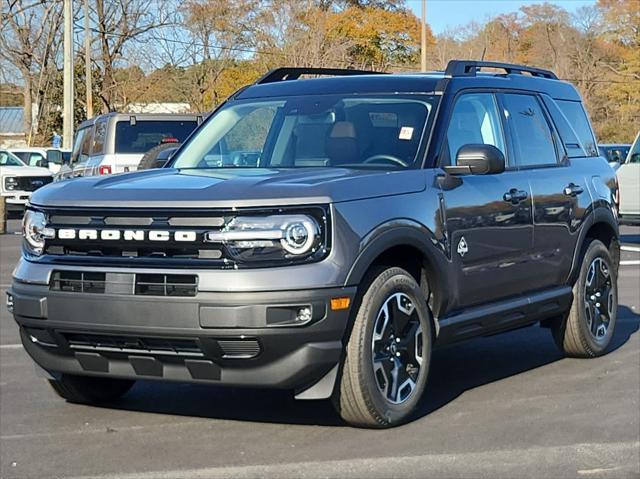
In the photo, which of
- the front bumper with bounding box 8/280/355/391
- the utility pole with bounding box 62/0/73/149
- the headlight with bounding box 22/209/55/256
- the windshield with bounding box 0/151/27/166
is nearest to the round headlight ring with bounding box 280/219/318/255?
the front bumper with bounding box 8/280/355/391

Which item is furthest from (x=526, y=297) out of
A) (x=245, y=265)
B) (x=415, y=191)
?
(x=245, y=265)

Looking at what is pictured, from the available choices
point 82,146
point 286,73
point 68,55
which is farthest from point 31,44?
point 286,73

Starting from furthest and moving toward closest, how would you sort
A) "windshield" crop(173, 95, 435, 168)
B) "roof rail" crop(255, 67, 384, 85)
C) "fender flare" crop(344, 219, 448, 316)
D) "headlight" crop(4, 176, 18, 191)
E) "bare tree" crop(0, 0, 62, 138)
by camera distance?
"bare tree" crop(0, 0, 62, 138) → "headlight" crop(4, 176, 18, 191) → "roof rail" crop(255, 67, 384, 85) → "windshield" crop(173, 95, 435, 168) → "fender flare" crop(344, 219, 448, 316)

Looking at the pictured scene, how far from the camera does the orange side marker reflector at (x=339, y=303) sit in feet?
17.7

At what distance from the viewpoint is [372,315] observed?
18.6 feet

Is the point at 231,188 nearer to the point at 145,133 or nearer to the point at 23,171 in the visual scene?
the point at 145,133

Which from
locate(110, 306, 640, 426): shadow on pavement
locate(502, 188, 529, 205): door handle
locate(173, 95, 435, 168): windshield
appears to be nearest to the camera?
locate(110, 306, 640, 426): shadow on pavement

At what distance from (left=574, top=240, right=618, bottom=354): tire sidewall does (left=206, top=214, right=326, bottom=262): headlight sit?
124 inches

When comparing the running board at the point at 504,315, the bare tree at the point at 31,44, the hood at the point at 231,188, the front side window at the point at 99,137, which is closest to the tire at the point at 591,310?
→ the running board at the point at 504,315

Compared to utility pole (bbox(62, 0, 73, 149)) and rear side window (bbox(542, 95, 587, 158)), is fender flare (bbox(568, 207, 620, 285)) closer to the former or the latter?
rear side window (bbox(542, 95, 587, 158))

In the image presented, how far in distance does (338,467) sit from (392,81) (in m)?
2.71

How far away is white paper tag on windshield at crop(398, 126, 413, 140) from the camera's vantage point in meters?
6.56

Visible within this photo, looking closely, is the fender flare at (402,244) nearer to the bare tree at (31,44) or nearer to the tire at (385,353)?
the tire at (385,353)

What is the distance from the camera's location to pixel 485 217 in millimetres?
6688
